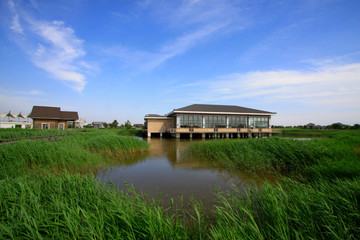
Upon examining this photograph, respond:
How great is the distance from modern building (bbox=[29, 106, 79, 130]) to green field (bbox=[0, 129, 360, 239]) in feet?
60.5

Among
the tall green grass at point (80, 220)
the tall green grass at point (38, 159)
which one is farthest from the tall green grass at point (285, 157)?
the tall green grass at point (38, 159)

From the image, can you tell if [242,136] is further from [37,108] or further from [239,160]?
[37,108]

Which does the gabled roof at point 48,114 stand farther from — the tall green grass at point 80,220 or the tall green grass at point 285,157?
the tall green grass at point 80,220

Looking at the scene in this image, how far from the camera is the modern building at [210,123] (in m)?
23.3

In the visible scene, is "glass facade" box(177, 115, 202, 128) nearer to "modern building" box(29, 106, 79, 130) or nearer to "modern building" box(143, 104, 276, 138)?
"modern building" box(143, 104, 276, 138)

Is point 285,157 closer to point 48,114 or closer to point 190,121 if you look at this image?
point 190,121

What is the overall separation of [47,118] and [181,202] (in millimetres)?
25992

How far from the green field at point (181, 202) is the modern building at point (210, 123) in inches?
516

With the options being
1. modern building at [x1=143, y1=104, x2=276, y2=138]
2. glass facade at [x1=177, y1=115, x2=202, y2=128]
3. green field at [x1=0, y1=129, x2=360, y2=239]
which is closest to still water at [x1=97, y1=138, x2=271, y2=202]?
green field at [x1=0, y1=129, x2=360, y2=239]

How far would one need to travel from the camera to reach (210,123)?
2472cm

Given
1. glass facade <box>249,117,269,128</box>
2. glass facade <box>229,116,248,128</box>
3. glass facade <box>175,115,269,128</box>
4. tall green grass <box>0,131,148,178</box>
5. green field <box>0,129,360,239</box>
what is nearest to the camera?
green field <box>0,129,360,239</box>

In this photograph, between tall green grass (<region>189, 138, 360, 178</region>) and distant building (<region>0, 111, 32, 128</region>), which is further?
distant building (<region>0, 111, 32, 128</region>)

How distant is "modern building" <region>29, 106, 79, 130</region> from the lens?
23500 millimetres

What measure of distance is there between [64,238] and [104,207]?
0.78 metres
